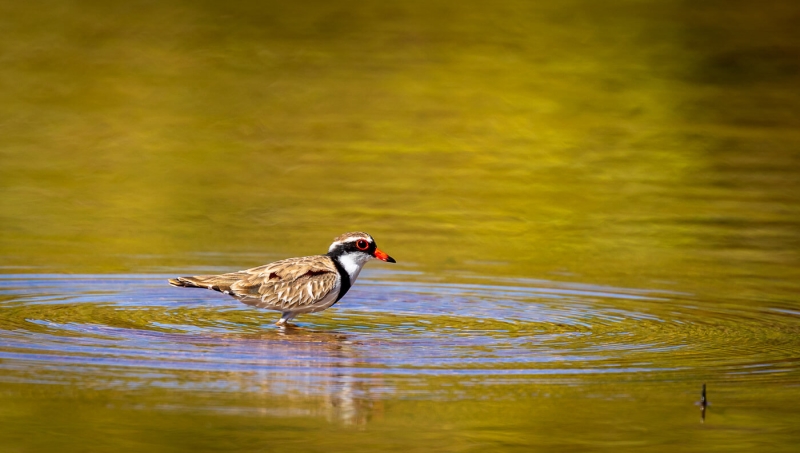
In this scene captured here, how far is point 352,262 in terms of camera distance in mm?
15625

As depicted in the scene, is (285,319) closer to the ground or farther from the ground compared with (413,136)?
closer to the ground

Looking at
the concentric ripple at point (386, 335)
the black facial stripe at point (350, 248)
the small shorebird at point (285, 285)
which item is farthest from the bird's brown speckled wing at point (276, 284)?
the black facial stripe at point (350, 248)

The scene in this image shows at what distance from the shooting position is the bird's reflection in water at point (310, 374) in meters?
11.3

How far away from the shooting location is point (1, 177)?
21656mm

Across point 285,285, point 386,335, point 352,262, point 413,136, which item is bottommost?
point 386,335

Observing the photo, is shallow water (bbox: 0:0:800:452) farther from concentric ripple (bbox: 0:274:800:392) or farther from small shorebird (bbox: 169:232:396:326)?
small shorebird (bbox: 169:232:396:326)

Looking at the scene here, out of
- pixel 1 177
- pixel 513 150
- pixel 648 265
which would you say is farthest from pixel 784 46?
pixel 1 177

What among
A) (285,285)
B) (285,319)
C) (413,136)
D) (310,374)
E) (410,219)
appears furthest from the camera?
(413,136)

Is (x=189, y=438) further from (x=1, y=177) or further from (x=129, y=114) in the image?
(x=129, y=114)

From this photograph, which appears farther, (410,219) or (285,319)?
(410,219)

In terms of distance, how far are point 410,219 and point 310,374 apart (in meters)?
8.09

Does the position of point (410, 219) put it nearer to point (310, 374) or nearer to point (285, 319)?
point (285, 319)

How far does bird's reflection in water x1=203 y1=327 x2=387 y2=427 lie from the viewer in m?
11.3

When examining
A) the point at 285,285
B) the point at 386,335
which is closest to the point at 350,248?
the point at 285,285
